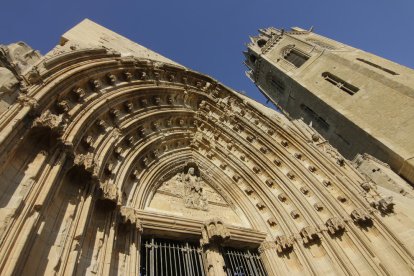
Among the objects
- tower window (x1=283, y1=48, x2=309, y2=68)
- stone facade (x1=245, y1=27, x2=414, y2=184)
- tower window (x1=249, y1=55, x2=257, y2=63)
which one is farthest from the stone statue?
tower window (x1=249, y1=55, x2=257, y2=63)

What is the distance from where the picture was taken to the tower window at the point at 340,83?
497 inches

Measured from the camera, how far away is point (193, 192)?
23.0 feet

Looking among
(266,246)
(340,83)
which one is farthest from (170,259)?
(340,83)

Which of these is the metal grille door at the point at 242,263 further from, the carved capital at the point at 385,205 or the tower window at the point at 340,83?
the tower window at the point at 340,83

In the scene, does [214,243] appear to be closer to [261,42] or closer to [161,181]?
[161,181]

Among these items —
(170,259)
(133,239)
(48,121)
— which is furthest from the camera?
(170,259)

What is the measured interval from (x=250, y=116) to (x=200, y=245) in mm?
3990

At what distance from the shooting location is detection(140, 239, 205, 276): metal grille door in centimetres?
512

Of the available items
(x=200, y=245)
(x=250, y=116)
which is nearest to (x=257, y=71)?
(x=250, y=116)

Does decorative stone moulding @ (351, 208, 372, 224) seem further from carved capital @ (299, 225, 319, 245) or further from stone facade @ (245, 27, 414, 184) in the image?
stone facade @ (245, 27, 414, 184)

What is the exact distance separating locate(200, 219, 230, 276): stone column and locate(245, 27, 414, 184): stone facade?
5.50 metres

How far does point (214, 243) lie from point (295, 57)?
50.5 feet

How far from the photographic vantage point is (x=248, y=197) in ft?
24.5

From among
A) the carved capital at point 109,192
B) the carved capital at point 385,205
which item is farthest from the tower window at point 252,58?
the carved capital at point 109,192
